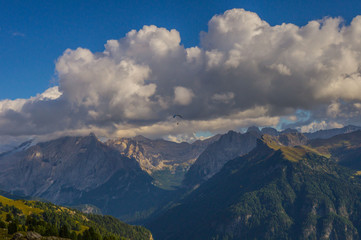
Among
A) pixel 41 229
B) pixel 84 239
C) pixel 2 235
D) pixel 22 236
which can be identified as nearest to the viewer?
pixel 22 236

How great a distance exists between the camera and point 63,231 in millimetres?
186500

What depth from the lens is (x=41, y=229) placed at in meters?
182

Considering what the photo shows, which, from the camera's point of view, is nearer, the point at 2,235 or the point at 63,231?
the point at 2,235

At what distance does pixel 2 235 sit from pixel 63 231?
136ft

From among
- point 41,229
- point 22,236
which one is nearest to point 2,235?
point 22,236

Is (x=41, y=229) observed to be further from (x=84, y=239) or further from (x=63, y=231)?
(x=84, y=239)

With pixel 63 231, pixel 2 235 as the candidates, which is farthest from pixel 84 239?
pixel 2 235

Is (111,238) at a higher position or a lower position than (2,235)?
lower

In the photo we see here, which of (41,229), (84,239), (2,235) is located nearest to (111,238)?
(84,239)

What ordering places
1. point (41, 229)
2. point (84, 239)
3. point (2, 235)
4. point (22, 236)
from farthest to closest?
point (84, 239), point (41, 229), point (2, 235), point (22, 236)

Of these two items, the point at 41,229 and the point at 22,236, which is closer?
the point at 22,236

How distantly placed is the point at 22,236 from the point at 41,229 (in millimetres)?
48411

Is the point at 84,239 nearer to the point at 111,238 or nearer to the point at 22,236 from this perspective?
the point at 111,238

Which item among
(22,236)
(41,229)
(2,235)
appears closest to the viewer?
(22,236)
